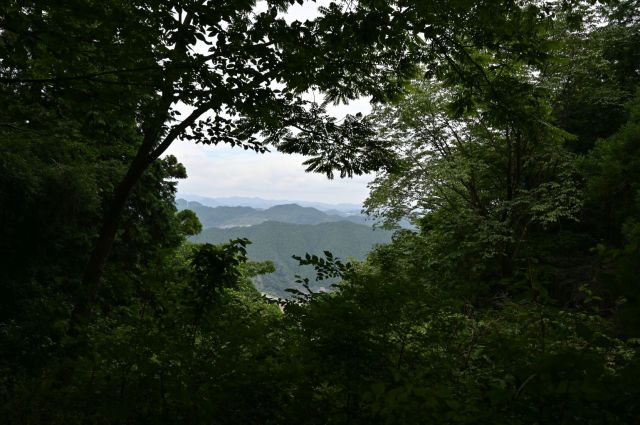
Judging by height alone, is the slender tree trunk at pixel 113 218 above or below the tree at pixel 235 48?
below

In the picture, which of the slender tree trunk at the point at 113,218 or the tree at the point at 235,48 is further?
the slender tree trunk at the point at 113,218

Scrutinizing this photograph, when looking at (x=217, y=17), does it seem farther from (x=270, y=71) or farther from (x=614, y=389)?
(x=614, y=389)

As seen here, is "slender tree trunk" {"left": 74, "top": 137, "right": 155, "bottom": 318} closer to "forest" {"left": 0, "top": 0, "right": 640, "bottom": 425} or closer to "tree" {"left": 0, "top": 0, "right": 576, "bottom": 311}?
"forest" {"left": 0, "top": 0, "right": 640, "bottom": 425}

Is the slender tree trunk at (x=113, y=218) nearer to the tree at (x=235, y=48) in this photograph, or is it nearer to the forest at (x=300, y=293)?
the forest at (x=300, y=293)

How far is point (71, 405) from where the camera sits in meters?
3.69

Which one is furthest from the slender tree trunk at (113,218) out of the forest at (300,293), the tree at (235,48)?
the tree at (235,48)

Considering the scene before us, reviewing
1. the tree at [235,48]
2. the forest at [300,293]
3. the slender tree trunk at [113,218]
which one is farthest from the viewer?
the slender tree trunk at [113,218]

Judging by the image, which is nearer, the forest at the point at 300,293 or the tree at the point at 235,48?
the forest at the point at 300,293

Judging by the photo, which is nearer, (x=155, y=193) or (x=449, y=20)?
(x=449, y=20)

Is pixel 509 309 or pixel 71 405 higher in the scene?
pixel 509 309

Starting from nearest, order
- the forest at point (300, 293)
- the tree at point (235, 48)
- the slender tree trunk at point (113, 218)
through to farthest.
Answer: the forest at point (300, 293)
the tree at point (235, 48)
the slender tree trunk at point (113, 218)

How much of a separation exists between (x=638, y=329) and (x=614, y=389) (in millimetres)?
352

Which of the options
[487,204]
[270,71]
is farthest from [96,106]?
[487,204]

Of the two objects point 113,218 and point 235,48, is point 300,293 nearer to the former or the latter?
point 235,48
